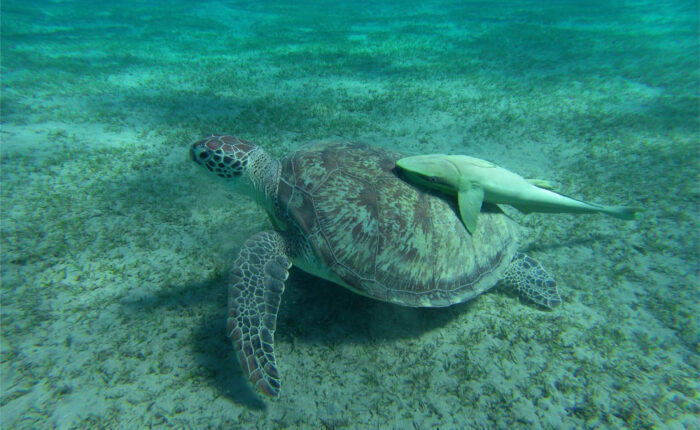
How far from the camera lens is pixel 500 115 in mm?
5703

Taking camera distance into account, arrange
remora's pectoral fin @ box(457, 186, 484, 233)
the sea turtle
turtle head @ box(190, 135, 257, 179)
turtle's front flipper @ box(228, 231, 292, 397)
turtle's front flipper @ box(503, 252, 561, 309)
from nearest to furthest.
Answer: turtle's front flipper @ box(228, 231, 292, 397) → the sea turtle → remora's pectoral fin @ box(457, 186, 484, 233) → turtle's front flipper @ box(503, 252, 561, 309) → turtle head @ box(190, 135, 257, 179)

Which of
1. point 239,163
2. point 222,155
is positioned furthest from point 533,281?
point 222,155

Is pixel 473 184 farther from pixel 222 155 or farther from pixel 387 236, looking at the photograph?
pixel 222 155

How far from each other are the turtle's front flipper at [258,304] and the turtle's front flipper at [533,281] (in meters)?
2.20

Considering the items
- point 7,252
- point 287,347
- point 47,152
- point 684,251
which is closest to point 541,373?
point 287,347

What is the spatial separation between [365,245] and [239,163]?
1.58m

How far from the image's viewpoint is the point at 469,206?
7.89ft

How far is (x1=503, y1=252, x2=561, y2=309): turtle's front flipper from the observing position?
2645mm

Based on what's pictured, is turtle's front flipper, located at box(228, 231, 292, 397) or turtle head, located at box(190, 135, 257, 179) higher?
turtle head, located at box(190, 135, 257, 179)

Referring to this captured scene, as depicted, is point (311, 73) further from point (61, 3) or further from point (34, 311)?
point (61, 3)

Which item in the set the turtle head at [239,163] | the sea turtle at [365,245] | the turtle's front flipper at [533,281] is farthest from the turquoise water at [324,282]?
the turtle head at [239,163]

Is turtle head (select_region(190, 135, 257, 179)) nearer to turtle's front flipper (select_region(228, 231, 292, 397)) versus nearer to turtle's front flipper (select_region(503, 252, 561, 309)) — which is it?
turtle's front flipper (select_region(228, 231, 292, 397))

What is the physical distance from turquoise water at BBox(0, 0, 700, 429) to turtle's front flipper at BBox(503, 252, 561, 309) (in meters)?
0.14

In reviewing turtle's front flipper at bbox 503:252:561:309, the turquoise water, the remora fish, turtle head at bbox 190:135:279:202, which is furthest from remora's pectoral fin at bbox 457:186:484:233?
turtle head at bbox 190:135:279:202
